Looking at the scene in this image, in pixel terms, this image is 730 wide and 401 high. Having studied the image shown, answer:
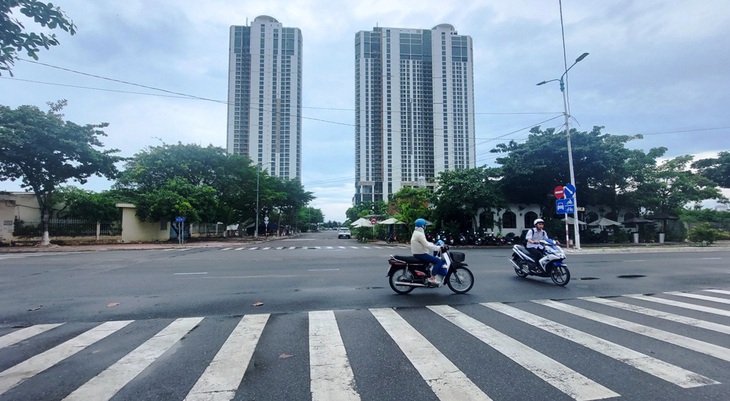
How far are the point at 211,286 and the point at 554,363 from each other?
7600mm

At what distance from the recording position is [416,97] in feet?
98.9

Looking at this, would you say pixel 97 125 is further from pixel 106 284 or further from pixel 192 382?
pixel 192 382

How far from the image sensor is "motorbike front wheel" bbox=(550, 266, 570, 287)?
8805mm

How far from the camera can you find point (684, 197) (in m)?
32.2

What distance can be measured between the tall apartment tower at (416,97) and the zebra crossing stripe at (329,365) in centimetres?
2428

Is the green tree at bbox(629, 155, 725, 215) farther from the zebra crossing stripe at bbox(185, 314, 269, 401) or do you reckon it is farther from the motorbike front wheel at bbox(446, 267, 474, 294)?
the zebra crossing stripe at bbox(185, 314, 269, 401)

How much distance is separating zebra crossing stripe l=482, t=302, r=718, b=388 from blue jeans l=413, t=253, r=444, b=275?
207 centimetres

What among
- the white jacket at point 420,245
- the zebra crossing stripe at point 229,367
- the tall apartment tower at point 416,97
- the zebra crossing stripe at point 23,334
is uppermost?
the tall apartment tower at point 416,97

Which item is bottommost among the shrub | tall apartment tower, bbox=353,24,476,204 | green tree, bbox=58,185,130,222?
the shrub

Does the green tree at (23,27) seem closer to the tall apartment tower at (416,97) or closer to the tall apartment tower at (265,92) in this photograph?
the tall apartment tower at (265,92)

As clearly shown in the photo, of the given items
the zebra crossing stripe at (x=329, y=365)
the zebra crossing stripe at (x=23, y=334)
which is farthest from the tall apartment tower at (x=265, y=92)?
the zebra crossing stripe at (x=329, y=365)

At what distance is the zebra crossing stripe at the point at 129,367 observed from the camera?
10.4 feet

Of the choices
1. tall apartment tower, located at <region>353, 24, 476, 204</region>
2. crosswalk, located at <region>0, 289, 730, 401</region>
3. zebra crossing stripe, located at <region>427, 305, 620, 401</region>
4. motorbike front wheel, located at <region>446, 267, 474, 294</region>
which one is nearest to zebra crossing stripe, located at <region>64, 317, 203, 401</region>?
crosswalk, located at <region>0, 289, 730, 401</region>

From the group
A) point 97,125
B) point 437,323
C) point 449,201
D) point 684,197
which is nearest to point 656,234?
point 684,197
